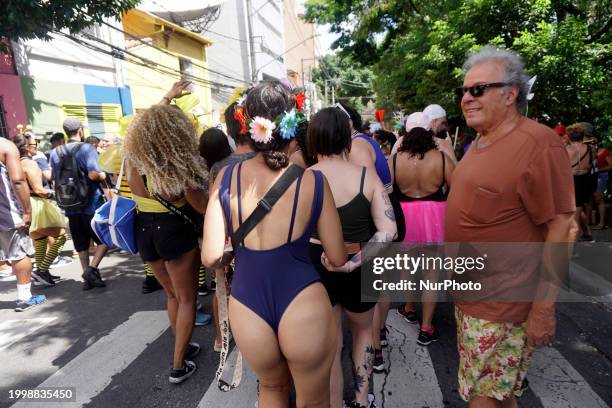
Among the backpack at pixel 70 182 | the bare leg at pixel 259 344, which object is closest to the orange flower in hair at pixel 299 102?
the bare leg at pixel 259 344

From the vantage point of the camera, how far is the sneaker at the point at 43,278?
521 cm

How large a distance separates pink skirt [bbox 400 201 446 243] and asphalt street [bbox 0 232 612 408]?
37.4 inches

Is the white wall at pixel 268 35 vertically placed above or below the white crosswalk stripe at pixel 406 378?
above

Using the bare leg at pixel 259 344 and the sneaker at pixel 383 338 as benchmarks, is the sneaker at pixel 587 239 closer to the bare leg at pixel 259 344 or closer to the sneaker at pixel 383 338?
the sneaker at pixel 383 338

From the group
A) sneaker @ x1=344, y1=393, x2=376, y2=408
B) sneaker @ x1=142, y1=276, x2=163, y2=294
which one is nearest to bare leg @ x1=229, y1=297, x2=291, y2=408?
sneaker @ x1=344, y1=393, x2=376, y2=408

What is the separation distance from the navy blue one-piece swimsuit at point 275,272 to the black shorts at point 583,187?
5346mm

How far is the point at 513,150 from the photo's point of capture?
179cm

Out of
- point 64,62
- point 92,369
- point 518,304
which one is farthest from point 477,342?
point 64,62

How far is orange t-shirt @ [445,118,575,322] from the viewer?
173cm

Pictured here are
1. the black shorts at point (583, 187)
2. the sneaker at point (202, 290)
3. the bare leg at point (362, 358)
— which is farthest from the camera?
the black shorts at point (583, 187)

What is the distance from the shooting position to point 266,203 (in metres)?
1.66

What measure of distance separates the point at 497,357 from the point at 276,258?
48.8 inches

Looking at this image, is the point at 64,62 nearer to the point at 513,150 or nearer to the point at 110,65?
the point at 110,65

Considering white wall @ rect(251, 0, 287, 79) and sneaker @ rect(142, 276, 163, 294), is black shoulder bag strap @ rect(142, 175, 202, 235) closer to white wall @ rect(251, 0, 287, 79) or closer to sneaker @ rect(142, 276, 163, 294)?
sneaker @ rect(142, 276, 163, 294)
